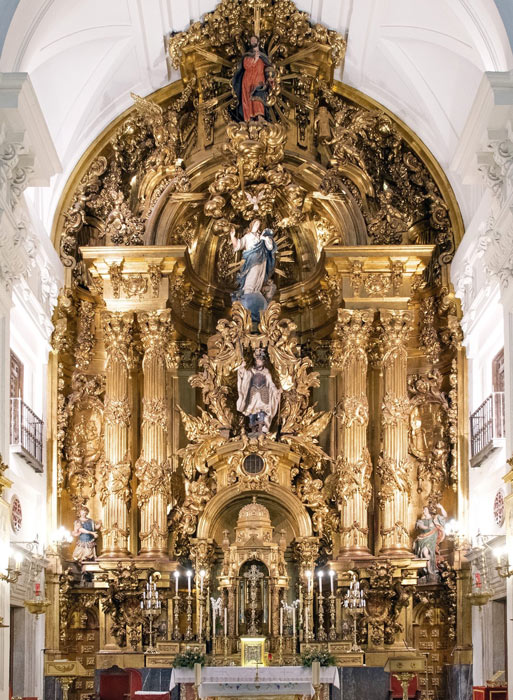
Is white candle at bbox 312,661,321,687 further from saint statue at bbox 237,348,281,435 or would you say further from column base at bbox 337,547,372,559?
saint statue at bbox 237,348,281,435

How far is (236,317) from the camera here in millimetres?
27703

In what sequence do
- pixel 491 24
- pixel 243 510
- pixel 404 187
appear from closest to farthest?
pixel 491 24 → pixel 243 510 → pixel 404 187

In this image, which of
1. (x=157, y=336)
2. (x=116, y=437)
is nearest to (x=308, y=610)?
(x=116, y=437)

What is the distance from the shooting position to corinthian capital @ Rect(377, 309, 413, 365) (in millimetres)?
27281

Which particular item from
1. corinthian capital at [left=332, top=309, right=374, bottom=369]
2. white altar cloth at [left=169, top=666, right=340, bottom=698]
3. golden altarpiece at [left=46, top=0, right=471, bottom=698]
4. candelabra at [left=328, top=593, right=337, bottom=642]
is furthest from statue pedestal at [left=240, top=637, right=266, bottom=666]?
corinthian capital at [left=332, top=309, right=374, bottom=369]

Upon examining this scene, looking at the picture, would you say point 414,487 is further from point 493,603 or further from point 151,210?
point 151,210

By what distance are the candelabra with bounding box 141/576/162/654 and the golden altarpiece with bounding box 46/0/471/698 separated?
186 millimetres

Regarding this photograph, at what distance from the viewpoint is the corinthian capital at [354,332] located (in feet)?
89.4

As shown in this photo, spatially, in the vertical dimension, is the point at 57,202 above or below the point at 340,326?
above

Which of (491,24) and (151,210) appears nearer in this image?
(491,24)

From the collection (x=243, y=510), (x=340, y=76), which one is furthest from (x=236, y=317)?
(x=340, y=76)

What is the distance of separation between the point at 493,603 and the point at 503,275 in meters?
6.96

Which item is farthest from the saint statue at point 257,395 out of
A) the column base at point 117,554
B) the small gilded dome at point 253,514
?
the column base at point 117,554

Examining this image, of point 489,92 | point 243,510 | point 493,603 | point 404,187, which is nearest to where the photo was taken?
point 489,92
